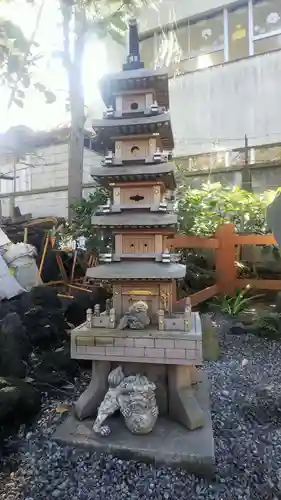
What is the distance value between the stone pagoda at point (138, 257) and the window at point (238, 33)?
793 cm

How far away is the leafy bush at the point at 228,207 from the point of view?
754cm

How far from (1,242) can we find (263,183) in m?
6.92

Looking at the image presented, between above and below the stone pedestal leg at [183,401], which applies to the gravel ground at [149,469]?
below

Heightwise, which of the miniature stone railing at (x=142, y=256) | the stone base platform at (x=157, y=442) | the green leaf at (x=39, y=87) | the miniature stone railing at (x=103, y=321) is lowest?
the stone base platform at (x=157, y=442)

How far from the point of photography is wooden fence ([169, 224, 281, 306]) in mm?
6719

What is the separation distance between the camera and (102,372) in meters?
3.84

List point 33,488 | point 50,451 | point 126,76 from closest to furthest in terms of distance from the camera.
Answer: point 33,488, point 50,451, point 126,76

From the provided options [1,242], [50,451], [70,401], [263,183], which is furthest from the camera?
[263,183]

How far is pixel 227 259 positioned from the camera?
277 inches

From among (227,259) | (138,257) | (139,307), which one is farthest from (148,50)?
(139,307)

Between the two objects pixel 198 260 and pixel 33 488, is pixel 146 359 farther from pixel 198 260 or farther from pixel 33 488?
pixel 198 260

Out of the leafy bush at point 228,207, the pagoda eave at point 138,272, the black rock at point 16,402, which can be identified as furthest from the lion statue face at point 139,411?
the leafy bush at point 228,207

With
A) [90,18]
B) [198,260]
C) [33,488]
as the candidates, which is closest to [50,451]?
[33,488]

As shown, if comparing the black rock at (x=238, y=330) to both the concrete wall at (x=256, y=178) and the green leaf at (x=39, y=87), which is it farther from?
the green leaf at (x=39, y=87)
